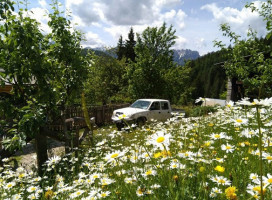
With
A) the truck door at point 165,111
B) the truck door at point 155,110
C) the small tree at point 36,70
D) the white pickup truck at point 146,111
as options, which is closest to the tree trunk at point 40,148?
the small tree at point 36,70

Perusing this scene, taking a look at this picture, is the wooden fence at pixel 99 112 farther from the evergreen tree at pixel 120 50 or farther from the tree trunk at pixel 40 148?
the evergreen tree at pixel 120 50

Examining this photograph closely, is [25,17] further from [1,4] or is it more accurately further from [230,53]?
[230,53]

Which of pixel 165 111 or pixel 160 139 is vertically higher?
pixel 160 139

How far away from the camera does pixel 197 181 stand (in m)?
2.01

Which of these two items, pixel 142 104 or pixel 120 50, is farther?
pixel 120 50

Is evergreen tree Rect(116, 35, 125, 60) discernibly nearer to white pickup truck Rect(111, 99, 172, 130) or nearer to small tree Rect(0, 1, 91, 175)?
white pickup truck Rect(111, 99, 172, 130)

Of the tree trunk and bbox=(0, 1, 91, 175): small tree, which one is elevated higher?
bbox=(0, 1, 91, 175): small tree

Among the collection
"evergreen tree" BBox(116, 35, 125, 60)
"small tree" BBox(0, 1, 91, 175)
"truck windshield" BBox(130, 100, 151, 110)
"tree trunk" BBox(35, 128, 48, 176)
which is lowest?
"tree trunk" BBox(35, 128, 48, 176)

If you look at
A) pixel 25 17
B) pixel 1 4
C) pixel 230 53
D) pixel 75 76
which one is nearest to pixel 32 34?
pixel 25 17

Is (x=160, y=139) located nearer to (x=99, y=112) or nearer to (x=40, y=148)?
(x=40, y=148)

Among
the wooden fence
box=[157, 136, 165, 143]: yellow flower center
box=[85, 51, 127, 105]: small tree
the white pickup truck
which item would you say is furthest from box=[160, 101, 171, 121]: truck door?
box=[157, 136, 165, 143]: yellow flower center

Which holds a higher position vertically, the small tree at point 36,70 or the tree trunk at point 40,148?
the small tree at point 36,70

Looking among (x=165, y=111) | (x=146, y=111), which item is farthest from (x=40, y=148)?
(x=165, y=111)

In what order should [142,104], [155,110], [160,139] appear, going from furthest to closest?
[142,104], [155,110], [160,139]
